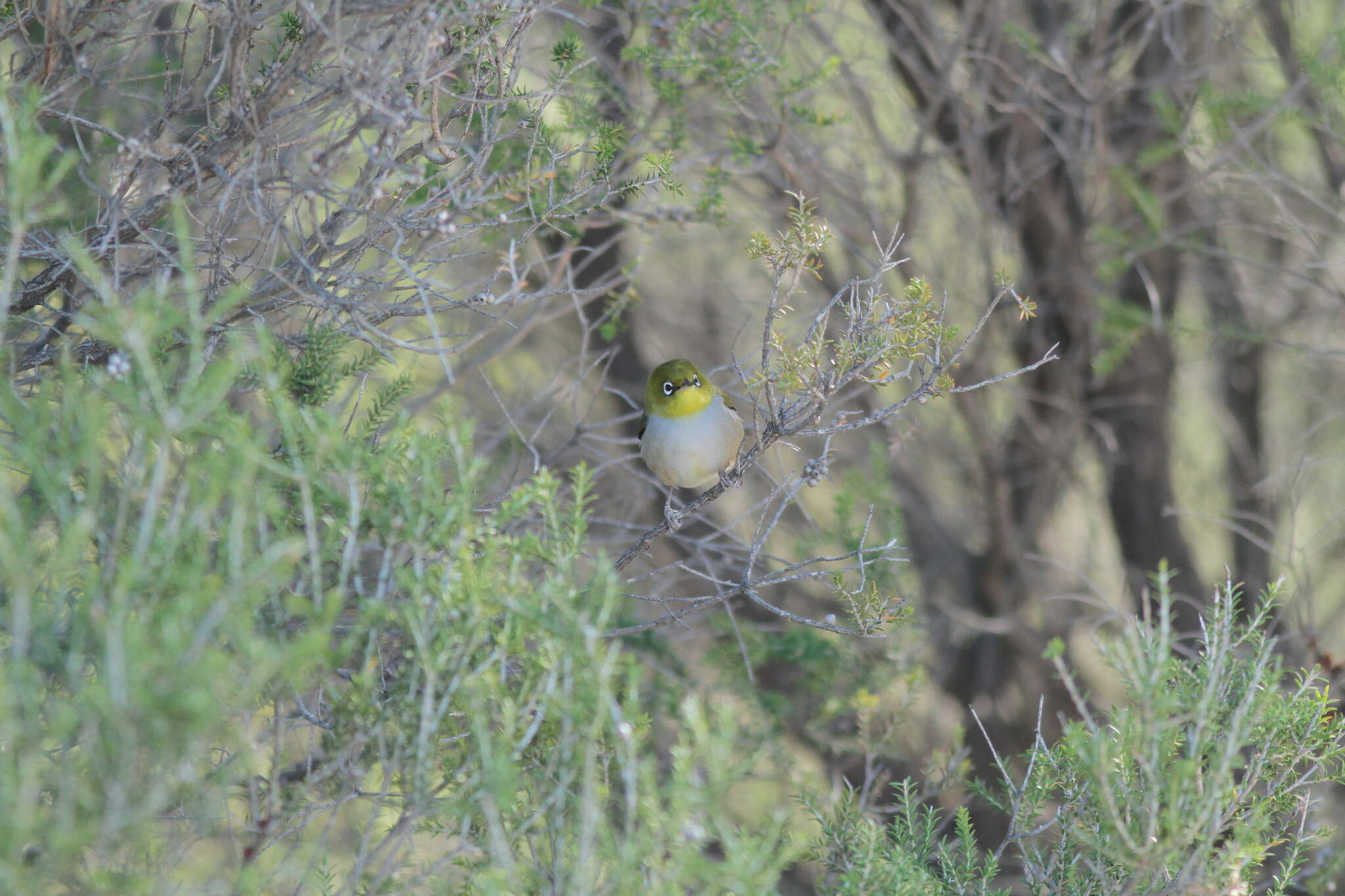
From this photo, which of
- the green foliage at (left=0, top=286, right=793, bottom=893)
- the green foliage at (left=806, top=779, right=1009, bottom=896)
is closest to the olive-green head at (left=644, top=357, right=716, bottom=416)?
the green foliage at (left=806, top=779, right=1009, bottom=896)

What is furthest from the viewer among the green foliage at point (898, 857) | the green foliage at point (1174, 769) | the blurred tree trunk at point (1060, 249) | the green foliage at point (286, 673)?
the blurred tree trunk at point (1060, 249)

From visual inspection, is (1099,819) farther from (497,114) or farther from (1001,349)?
(1001,349)

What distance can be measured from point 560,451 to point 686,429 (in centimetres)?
50

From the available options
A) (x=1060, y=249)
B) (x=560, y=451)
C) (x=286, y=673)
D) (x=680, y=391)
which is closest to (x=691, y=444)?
(x=680, y=391)

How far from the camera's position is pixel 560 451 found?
390 cm

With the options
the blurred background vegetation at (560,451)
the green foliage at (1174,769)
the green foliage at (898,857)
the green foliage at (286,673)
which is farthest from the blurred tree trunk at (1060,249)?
the green foliage at (286,673)

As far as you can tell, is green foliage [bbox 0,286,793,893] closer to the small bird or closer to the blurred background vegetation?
the blurred background vegetation

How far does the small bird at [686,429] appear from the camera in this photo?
380 cm

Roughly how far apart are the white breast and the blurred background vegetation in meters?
0.47

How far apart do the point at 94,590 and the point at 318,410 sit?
47 cm

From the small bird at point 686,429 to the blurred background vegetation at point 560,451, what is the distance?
0.35m

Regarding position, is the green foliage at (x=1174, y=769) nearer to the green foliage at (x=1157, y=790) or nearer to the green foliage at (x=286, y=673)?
the green foliage at (x=1157, y=790)

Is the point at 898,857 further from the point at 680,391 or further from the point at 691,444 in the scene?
the point at 680,391

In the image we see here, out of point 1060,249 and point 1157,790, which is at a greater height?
point 1157,790
